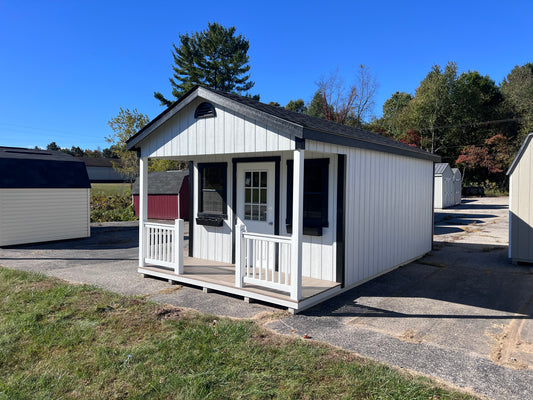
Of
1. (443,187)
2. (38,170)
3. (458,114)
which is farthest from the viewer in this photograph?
(458,114)

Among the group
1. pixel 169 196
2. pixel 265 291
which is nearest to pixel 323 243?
pixel 265 291

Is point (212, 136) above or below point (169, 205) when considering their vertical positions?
above

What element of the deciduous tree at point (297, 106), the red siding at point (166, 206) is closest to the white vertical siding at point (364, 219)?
the red siding at point (166, 206)

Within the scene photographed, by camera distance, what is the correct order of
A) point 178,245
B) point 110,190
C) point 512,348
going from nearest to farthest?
point 512,348
point 178,245
point 110,190

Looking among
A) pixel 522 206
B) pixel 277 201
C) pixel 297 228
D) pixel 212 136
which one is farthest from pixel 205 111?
pixel 522 206

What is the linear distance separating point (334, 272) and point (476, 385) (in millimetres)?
2826

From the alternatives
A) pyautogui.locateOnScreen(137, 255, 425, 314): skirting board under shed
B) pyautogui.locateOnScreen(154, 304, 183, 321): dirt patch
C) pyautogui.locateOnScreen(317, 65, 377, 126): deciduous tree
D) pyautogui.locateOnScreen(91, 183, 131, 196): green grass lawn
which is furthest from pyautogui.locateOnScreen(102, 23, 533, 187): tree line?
pyautogui.locateOnScreen(154, 304, 183, 321): dirt patch

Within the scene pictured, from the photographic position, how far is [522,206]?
25.1ft

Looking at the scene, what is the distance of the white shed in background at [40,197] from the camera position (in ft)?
32.6

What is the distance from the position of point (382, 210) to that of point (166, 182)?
12.5m

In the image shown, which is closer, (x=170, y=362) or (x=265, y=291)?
(x=170, y=362)

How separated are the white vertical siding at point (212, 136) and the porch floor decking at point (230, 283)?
1.97 metres

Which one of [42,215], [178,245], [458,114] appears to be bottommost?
[178,245]

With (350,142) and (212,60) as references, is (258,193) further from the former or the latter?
(212,60)
